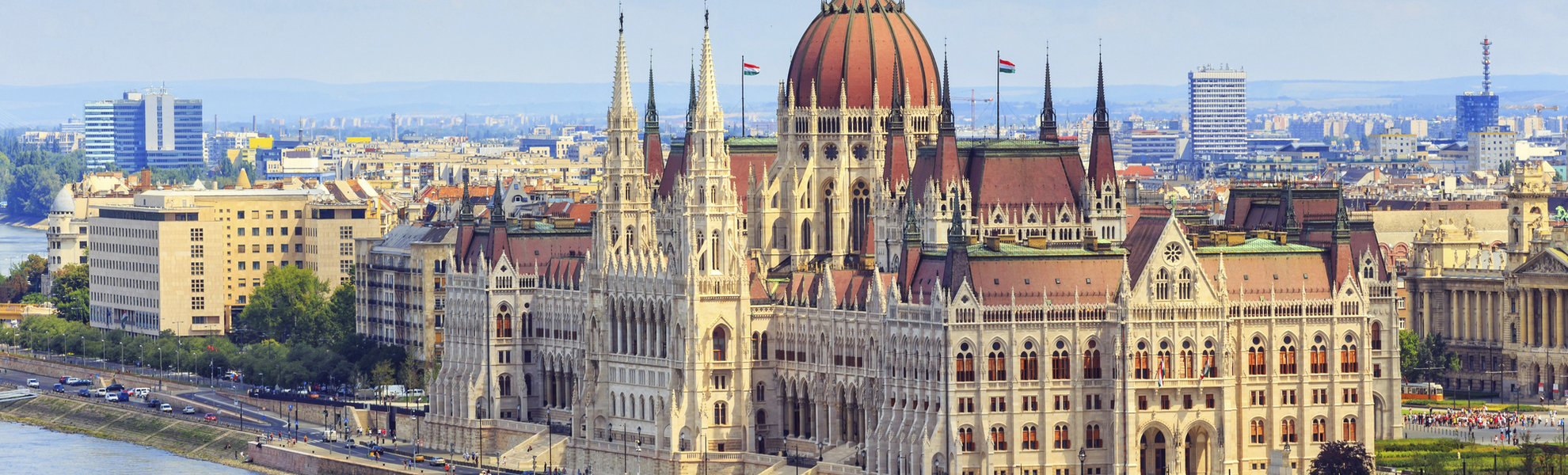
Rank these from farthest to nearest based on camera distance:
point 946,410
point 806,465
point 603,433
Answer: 1. point 603,433
2. point 806,465
3. point 946,410

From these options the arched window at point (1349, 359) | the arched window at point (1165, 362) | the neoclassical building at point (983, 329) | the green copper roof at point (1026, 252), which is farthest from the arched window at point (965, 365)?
the arched window at point (1349, 359)

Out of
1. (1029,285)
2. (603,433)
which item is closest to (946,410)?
(1029,285)

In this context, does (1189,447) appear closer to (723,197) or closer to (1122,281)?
(1122,281)

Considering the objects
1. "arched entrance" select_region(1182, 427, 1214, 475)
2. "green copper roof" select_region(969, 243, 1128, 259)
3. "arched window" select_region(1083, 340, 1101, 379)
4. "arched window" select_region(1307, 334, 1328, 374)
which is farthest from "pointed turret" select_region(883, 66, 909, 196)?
"arched window" select_region(1307, 334, 1328, 374)

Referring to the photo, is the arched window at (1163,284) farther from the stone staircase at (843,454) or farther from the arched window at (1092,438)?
the stone staircase at (843,454)

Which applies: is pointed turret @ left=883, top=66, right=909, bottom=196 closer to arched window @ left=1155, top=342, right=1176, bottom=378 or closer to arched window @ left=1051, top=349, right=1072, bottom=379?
arched window @ left=1051, top=349, right=1072, bottom=379
